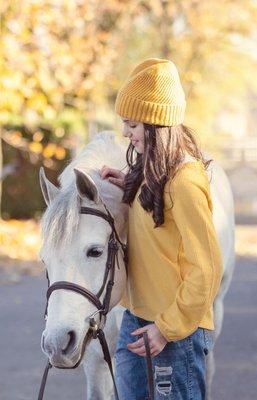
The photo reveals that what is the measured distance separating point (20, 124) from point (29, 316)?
28.5ft

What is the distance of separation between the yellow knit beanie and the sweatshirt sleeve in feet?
→ 0.83

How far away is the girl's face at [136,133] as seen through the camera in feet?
11.3

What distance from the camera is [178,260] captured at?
3.40 meters

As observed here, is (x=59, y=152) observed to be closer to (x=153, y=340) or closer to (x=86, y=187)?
(x=86, y=187)

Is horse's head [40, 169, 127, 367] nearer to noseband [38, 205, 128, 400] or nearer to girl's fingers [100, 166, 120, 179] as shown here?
noseband [38, 205, 128, 400]

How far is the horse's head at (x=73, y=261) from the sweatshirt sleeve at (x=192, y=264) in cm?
27

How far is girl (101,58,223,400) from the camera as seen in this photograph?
128 inches

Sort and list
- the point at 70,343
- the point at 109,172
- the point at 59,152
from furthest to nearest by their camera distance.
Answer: the point at 59,152
the point at 109,172
the point at 70,343

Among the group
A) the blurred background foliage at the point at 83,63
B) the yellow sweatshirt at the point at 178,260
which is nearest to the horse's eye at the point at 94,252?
the yellow sweatshirt at the point at 178,260

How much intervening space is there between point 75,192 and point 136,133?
0.97ft

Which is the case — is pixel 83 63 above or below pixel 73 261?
below

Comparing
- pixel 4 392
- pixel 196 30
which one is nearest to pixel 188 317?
pixel 4 392

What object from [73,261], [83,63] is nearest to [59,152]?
[83,63]

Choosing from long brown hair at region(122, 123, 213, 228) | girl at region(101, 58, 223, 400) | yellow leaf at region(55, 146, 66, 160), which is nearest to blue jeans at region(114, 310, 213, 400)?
girl at region(101, 58, 223, 400)
